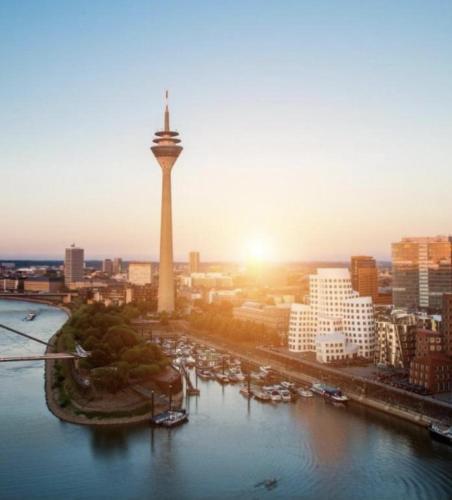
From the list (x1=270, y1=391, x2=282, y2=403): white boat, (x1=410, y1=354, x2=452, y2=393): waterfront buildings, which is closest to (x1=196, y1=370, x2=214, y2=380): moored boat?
(x1=270, y1=391, x2=282, y2=403): white boat

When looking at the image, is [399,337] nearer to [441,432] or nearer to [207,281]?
[441,432]

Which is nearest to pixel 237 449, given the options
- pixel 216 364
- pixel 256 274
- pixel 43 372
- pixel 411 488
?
pixel 411 488

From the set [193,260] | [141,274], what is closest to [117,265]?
[193,260]

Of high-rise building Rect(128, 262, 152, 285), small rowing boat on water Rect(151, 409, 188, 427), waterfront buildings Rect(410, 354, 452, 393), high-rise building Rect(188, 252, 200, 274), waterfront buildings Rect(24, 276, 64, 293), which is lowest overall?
small rowing boat on water Rect(151, 409, 188, 427)

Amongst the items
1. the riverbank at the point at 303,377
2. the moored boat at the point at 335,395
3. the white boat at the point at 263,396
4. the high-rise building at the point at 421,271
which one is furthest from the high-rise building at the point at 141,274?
the moored boat at the point at 335,395

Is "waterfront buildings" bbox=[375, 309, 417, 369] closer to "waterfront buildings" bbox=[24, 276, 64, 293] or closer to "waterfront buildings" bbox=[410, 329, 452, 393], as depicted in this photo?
"waterfront buildings" bbox=[410, 329, 452, 393]

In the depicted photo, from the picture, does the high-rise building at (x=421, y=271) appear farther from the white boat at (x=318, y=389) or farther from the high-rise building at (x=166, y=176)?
the white boat at (x=318, y=389)
